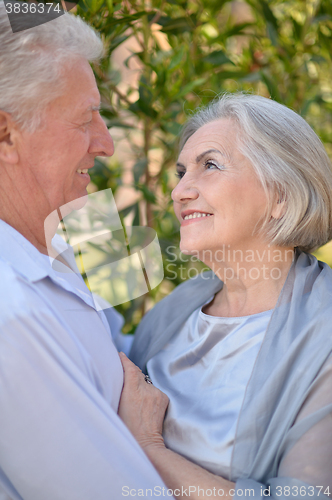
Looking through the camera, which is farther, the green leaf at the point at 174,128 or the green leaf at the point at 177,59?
the green leaf at the point at 174,128

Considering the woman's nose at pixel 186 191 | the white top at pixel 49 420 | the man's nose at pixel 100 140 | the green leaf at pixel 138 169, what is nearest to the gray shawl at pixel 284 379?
the white top at pixel 49 420

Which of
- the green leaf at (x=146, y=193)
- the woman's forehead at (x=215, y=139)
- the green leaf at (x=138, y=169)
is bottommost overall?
the green leaf at (x=146, y=193)

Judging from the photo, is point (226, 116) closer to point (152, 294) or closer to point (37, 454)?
point (152, 294)

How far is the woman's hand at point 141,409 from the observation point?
111cm

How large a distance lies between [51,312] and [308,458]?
0.71 meters

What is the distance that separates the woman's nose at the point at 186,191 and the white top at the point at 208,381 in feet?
1.42

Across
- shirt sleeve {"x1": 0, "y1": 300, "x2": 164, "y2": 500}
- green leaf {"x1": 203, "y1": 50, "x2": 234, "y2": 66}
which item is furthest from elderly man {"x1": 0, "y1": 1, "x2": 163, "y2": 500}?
green leaf {"x1": 203, "y1": 50, "x2": 234, "y2": 66}

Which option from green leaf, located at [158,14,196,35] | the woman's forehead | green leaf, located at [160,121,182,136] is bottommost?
green leaf, located at [160,121,182,136]

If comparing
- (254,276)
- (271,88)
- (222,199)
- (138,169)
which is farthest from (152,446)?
(271,88)

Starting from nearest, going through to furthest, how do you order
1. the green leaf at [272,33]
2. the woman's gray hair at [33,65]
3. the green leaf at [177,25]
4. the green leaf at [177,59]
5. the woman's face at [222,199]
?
1. the woman's gray hair at [33,65]
2. the woman's face at [222,199]
3. the green leaf at [177,59]
4. the green leaf at [177,25]
5. the green leaf at [272,33]

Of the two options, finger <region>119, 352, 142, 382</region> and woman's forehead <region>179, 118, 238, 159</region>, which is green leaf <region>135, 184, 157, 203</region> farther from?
finger <region>119, 352, 142, 382</region>

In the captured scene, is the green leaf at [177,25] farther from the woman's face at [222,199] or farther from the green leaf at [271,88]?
the woman's face at [222,199]

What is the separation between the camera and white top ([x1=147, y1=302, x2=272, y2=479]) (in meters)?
1.13

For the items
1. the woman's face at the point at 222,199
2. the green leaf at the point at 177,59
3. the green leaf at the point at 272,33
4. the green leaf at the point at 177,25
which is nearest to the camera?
the woman's face at the point at 222,199
